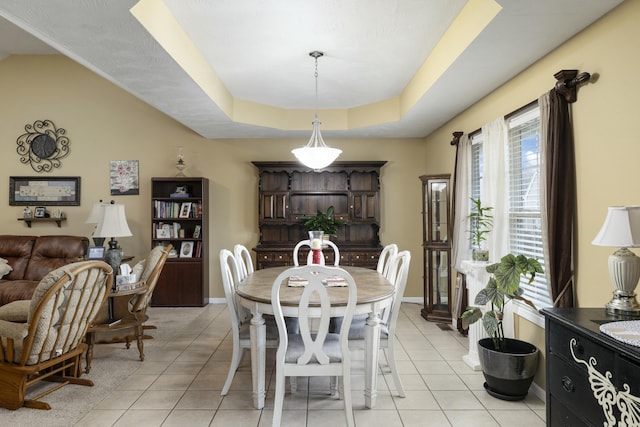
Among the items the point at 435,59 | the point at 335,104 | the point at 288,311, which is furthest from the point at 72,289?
the point at 335,104

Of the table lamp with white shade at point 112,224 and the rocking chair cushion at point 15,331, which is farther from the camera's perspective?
the table lamp with white shade at point 112,224

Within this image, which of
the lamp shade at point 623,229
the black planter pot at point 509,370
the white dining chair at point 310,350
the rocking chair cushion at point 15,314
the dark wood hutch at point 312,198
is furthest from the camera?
the dark wood hutch at point 312,198

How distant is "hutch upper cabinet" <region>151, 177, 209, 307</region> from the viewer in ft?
18.5

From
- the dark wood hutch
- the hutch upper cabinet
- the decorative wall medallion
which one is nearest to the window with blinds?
the dark wood hutch

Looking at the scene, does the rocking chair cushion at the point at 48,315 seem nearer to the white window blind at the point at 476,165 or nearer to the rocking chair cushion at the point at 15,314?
the rocking chair cushion at the point at 15,314

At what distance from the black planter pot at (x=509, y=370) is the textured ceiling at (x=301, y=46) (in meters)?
2.11

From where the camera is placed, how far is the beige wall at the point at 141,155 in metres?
5.84

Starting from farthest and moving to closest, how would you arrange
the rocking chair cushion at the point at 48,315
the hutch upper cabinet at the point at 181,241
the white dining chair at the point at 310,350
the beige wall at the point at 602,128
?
the hutch upper cabinet at the point at 181,241 < the rocking chair cushion at the point at 48,315 < the white dining chair at the point at 310,350 < the beige wall at the point at 602,128

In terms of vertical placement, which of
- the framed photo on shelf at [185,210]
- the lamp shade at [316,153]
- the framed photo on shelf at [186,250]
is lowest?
the framed photo on shelf at [186,250]

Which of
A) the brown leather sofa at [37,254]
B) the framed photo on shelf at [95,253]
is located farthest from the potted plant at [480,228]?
the brown leather sofa at [37,254]

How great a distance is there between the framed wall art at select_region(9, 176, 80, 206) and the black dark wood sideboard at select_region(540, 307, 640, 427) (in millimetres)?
6227

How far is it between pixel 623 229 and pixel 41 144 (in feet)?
22.7

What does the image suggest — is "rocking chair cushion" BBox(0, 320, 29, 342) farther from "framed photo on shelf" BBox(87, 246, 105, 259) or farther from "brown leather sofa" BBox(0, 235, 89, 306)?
"brown leather sofa" BBox(0, 235, 89, 306)

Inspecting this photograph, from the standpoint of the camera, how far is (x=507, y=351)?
2961mm
